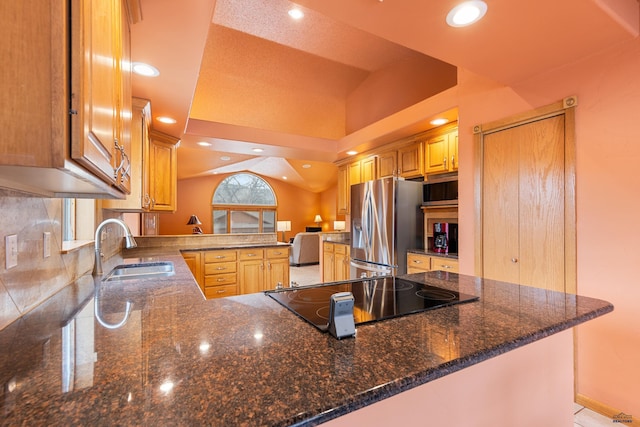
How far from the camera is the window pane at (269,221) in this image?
34.4 ft

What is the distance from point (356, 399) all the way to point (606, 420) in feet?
6.98

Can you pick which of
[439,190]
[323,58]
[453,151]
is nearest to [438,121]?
[453,151]

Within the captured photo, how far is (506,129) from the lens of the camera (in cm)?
219

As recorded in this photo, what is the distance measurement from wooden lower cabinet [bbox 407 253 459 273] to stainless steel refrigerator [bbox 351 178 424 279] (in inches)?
3.5

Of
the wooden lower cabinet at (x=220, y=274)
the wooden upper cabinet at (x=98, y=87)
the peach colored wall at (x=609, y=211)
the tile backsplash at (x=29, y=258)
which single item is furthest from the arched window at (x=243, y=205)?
the peach colored wall at (x=609, y=211)

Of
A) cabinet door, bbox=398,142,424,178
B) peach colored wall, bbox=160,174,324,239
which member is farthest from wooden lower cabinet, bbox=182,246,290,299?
peach colored wall, bbox=160,174,324,239

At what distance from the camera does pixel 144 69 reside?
1.79 meters

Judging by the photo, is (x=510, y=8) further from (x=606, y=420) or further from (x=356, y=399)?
(x=606, y=420)

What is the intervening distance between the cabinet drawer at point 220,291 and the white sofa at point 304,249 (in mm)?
3961

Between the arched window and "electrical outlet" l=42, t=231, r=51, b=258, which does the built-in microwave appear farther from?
the arched window

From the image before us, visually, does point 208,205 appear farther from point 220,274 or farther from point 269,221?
point 220,274

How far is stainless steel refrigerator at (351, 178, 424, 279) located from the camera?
3.23 metres

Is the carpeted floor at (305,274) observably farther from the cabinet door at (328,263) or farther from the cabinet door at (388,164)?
the cabinet door at (388,164)

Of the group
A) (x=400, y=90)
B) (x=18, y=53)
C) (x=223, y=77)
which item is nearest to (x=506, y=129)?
(x=400, y=90)
